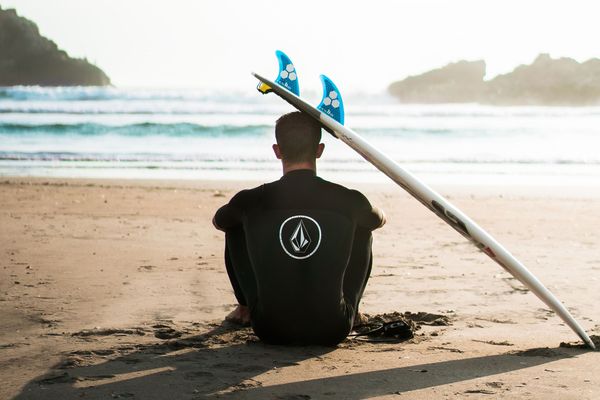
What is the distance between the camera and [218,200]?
1170cm

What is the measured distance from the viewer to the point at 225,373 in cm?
383

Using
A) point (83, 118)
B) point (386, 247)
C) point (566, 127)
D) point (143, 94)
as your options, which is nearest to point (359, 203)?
point (386, 247)

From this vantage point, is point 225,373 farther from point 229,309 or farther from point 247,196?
point 229,309

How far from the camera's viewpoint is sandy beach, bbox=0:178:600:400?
3701mm

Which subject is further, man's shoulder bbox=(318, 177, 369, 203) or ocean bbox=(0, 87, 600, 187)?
ocean bbox=(0, 87, 600, 187)

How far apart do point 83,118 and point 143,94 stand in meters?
6.95

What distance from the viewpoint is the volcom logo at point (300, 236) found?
13.3 feet

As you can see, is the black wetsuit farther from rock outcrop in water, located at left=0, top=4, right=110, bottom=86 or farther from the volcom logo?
rock outcrop in water, located at left=0, top=4, right=110, bottom=86

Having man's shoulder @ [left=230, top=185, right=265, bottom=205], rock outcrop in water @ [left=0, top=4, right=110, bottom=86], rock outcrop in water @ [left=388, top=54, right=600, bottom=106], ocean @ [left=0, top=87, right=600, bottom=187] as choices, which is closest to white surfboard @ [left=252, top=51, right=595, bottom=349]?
man's shoulder @ [left=230, top=185, right=265, bottom=205]

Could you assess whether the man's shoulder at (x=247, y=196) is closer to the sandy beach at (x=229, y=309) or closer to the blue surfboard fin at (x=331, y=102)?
the blue surfboard fin at (x=331, y=102)

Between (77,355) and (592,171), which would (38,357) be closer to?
(77,355)

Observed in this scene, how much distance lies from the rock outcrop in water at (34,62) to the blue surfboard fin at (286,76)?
4727 cm

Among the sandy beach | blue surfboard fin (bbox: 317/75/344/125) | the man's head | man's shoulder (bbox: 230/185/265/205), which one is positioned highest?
blue surfboard fin (bbox: 317/75/344/125)

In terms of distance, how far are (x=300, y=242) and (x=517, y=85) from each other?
43.1 meters
